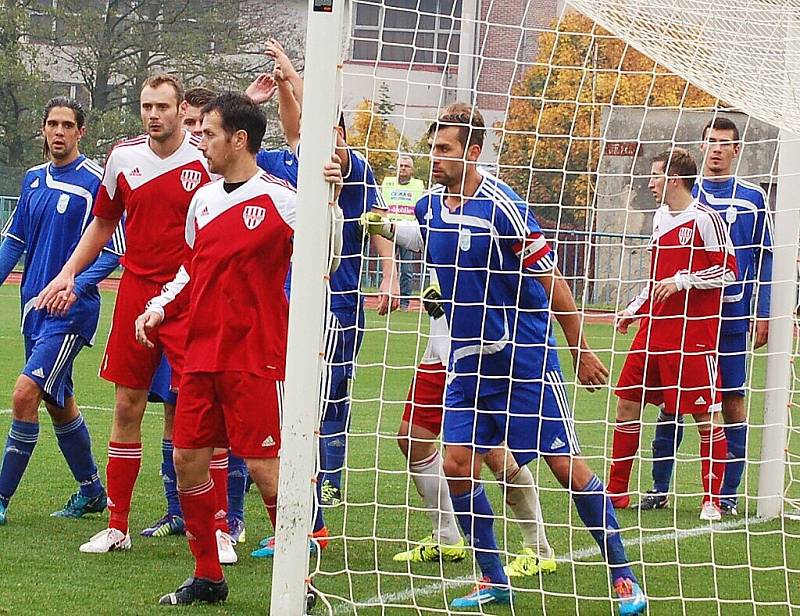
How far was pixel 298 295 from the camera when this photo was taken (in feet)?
15.5

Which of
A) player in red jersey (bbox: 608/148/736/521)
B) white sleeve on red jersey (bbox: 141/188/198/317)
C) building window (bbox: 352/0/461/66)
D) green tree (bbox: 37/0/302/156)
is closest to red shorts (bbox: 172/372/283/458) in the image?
white sleeve on red jersey (bbox: 141/188/198/317)

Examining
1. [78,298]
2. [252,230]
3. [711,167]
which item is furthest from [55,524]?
[711,167]

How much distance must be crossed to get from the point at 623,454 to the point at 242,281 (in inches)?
135

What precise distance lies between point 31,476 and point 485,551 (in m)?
3.41

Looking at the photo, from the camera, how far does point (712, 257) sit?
722cm

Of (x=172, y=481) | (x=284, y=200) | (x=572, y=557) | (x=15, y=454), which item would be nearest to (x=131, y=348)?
(x=172, y=481)

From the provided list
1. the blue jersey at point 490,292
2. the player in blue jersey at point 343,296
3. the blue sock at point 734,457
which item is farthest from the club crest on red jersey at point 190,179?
the blue sock at point 734,457

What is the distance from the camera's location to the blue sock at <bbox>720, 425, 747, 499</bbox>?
771 cm

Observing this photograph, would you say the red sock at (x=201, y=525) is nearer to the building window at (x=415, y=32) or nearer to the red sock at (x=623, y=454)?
the building window at (x=415, y=32)

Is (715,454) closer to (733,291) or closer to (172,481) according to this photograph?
(733,291)

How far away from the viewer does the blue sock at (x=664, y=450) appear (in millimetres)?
7652

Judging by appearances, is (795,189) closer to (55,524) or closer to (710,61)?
(710,61)

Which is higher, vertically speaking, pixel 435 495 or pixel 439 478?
pixel 439 478

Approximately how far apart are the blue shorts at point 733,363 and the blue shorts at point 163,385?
129 inches
